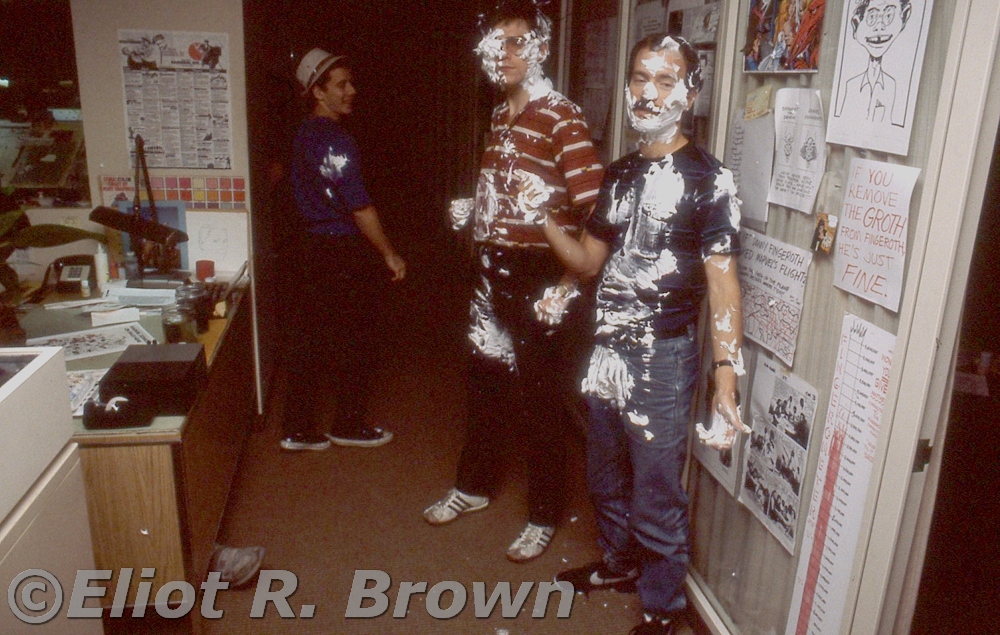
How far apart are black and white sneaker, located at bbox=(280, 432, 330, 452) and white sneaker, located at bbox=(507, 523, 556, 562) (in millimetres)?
964

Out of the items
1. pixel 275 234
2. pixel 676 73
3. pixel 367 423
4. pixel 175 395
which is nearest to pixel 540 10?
pixel 676 73

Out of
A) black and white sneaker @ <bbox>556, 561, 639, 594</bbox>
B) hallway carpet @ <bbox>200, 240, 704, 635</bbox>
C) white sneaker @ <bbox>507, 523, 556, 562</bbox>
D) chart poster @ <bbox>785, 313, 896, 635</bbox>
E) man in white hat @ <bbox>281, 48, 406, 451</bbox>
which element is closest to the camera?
chart poster @ <bbox>785, 313, 896, 635</bbox>

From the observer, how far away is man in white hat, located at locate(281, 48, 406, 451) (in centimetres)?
252

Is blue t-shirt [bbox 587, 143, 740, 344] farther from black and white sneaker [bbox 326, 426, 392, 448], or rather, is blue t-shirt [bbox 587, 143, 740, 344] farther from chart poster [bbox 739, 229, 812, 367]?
black and white sneaker [bbox 326, 426, 392, 448]

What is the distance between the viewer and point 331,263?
2.65 m

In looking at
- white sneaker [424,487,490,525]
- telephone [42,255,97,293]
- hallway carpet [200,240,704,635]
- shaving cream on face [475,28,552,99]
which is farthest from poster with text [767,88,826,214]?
telephone [42,255,97,293]

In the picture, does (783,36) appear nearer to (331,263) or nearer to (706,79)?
(706,79)

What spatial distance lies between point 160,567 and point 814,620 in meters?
1.38

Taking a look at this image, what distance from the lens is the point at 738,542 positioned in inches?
68.3

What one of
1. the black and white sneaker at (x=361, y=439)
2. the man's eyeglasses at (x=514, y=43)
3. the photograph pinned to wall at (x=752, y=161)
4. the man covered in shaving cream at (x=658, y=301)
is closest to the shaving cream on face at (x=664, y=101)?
the man covered in shaving cream at (x=658, y=301)

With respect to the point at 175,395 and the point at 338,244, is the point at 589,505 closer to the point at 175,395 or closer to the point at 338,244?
the point at 338,244

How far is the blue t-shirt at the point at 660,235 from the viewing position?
1520mm

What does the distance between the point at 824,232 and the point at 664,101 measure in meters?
0.43

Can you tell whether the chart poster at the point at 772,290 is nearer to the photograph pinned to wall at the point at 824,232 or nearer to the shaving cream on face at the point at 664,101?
the photograph pinned to wall at the point at 824,232
